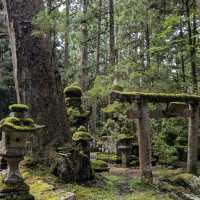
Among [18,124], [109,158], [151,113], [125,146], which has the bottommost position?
[109,158]

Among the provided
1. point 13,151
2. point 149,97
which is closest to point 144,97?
point 149,97

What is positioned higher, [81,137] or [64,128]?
[64,128]

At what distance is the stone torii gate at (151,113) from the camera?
31.1 feet

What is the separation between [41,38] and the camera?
9.30 meters

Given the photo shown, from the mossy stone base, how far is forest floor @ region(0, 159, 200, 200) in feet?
1.46

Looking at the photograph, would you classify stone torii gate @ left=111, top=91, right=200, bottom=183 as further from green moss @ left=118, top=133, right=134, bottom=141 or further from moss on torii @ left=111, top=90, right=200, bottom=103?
green moss @ left=118, top=133, right=134, bottom=141

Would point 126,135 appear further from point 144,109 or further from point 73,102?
point 144,109

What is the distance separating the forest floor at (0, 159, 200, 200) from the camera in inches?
282

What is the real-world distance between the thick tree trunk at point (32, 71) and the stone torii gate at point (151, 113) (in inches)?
64.9

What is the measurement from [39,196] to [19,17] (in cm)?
453

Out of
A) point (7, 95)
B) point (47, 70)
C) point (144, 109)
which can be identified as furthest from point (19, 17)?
point (7, 95)

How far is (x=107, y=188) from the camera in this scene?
834cm

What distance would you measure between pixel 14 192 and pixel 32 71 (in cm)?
373

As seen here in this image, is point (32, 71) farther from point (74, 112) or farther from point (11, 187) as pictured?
point (11, 187)
